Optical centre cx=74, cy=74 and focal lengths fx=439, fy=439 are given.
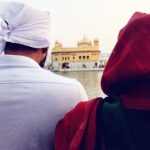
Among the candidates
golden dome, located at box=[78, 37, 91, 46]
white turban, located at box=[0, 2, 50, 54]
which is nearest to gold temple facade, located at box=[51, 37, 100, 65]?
golden dome, located at box=[78, 37, 91, 46]

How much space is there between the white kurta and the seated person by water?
13cm

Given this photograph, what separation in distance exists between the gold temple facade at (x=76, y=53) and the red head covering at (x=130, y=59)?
29264 mm

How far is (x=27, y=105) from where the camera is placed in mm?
913

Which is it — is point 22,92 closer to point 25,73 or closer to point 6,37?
point 25,73

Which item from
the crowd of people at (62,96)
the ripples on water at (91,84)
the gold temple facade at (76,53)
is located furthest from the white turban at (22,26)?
the gold temple facade at (76,53)

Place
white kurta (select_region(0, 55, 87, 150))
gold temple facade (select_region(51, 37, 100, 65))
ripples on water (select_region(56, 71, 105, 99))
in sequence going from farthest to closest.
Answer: gold temple facade (select_region(51, 37, 100, 65)) < ripples on water (select_region(56, 71, 105, 99)) < white kurta (select_region(0, 55, 87, 150))

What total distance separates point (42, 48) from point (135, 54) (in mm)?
318

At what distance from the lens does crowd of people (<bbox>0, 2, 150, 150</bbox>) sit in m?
0.76

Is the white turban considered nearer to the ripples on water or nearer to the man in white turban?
the man in white turban

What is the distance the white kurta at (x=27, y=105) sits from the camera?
0.90 m

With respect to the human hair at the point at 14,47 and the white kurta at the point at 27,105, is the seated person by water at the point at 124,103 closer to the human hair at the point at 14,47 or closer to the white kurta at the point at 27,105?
the white kurta at the point at 27,105

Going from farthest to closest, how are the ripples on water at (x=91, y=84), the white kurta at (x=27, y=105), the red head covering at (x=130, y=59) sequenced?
the ripples on water at (x=91, y=84) → the white kurta at (x=27, y=105) → the red head covering at (x=130, y=59)

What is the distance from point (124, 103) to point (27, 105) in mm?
234

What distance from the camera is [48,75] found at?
944 mm
